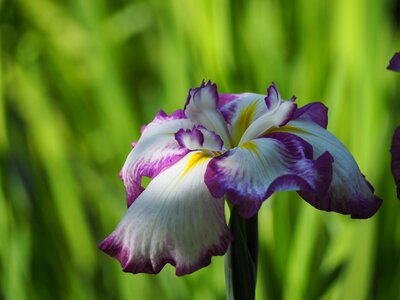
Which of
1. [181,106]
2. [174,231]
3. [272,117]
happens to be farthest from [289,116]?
[181,106]

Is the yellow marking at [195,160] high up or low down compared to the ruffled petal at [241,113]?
down

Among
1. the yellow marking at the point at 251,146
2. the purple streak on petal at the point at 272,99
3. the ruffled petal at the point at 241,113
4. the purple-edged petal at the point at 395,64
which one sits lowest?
the yellow marking at the point at 251,146

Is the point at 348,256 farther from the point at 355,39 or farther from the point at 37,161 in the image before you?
the point at 37,161

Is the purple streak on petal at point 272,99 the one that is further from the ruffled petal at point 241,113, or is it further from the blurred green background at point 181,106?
the blurred green background at point 181,106

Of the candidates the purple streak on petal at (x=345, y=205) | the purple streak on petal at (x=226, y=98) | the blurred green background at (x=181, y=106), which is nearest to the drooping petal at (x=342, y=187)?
the purple streak on petal at (x=345, y=205)

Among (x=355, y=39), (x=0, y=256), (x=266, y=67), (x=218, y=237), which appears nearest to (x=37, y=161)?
(x=0, y=256)

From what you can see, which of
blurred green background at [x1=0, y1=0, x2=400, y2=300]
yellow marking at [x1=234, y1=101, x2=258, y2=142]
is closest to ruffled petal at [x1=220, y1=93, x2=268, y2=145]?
yellow marking at [x1=234, y1=101, x2=258, y2=142]

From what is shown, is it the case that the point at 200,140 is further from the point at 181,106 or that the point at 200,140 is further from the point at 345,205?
the point at 181,106
